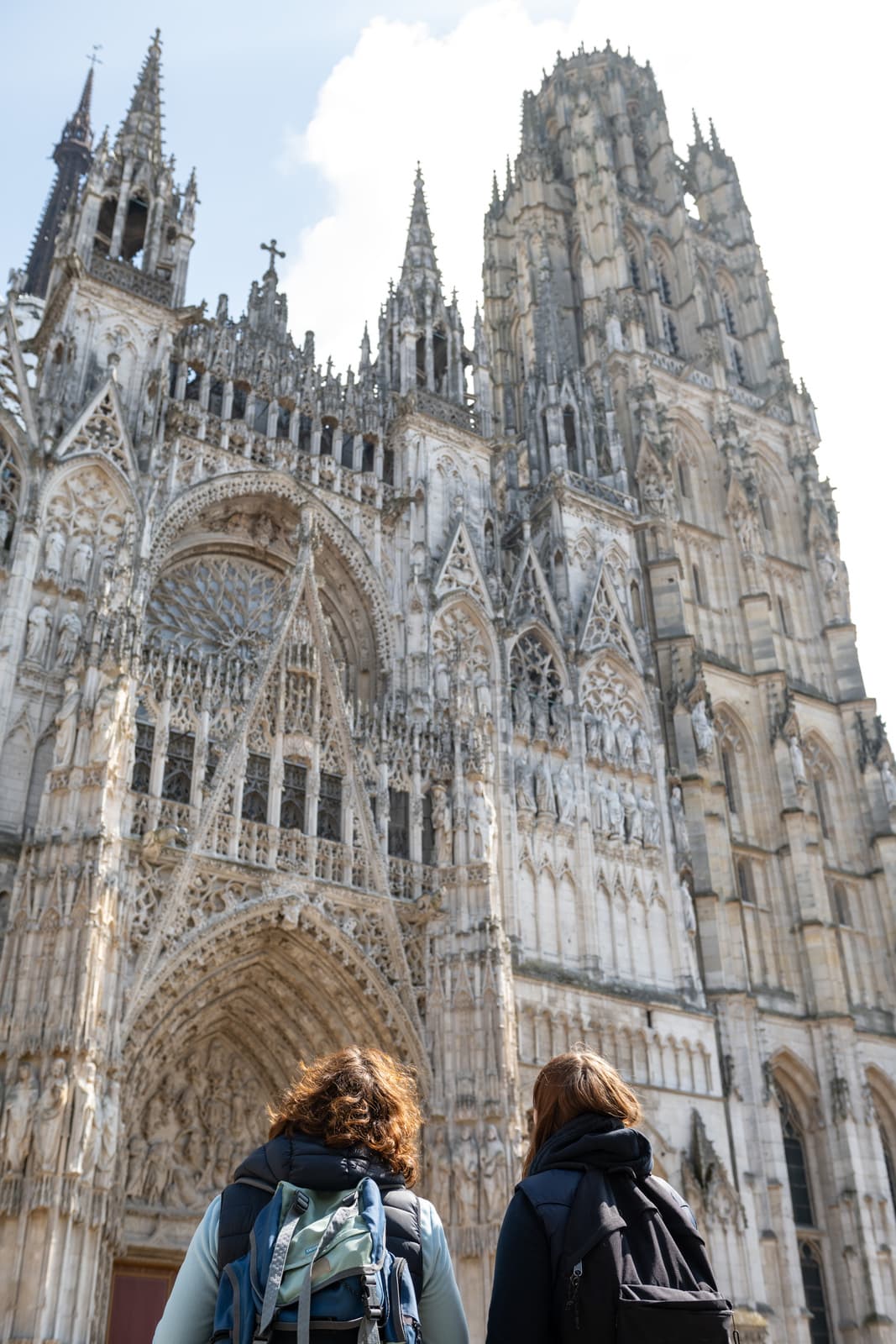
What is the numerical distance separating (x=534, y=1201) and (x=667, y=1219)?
43cm

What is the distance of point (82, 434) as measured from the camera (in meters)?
20.5

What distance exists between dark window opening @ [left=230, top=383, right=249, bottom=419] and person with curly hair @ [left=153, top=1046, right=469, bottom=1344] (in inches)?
849

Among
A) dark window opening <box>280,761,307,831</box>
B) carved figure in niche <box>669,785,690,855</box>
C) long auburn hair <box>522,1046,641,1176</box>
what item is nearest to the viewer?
long auburn hair <box>522,1046,641,1176</box>

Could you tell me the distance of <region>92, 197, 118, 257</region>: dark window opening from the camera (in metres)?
23.8

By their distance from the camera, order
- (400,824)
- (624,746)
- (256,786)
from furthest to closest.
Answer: (624,746) → (400,824) → (256,786)

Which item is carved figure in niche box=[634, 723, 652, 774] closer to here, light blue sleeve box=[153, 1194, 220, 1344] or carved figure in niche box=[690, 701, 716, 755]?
carved figure in niche box=[690, 701, 716, 755]

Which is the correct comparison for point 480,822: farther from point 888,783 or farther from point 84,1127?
point 888,783

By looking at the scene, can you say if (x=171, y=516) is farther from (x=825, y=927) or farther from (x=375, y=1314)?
(x=375, y=1314)

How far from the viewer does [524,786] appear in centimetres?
2234

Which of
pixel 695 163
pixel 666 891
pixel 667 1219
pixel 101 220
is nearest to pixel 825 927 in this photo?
pixel 666 891

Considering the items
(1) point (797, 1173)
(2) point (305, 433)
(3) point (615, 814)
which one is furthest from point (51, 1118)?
(1) point (797, 1173)

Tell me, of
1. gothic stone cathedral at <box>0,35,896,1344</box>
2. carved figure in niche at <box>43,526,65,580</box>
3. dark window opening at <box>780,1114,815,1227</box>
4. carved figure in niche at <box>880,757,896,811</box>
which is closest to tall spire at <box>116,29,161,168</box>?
gothic stone cathedral at <box>0,35,896,1344</box>

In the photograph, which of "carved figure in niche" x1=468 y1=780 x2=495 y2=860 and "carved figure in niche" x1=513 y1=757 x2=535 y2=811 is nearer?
"carved figure in niche" x1=468 y1=780 x2=495 y2=860

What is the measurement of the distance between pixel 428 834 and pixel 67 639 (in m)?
6.72
